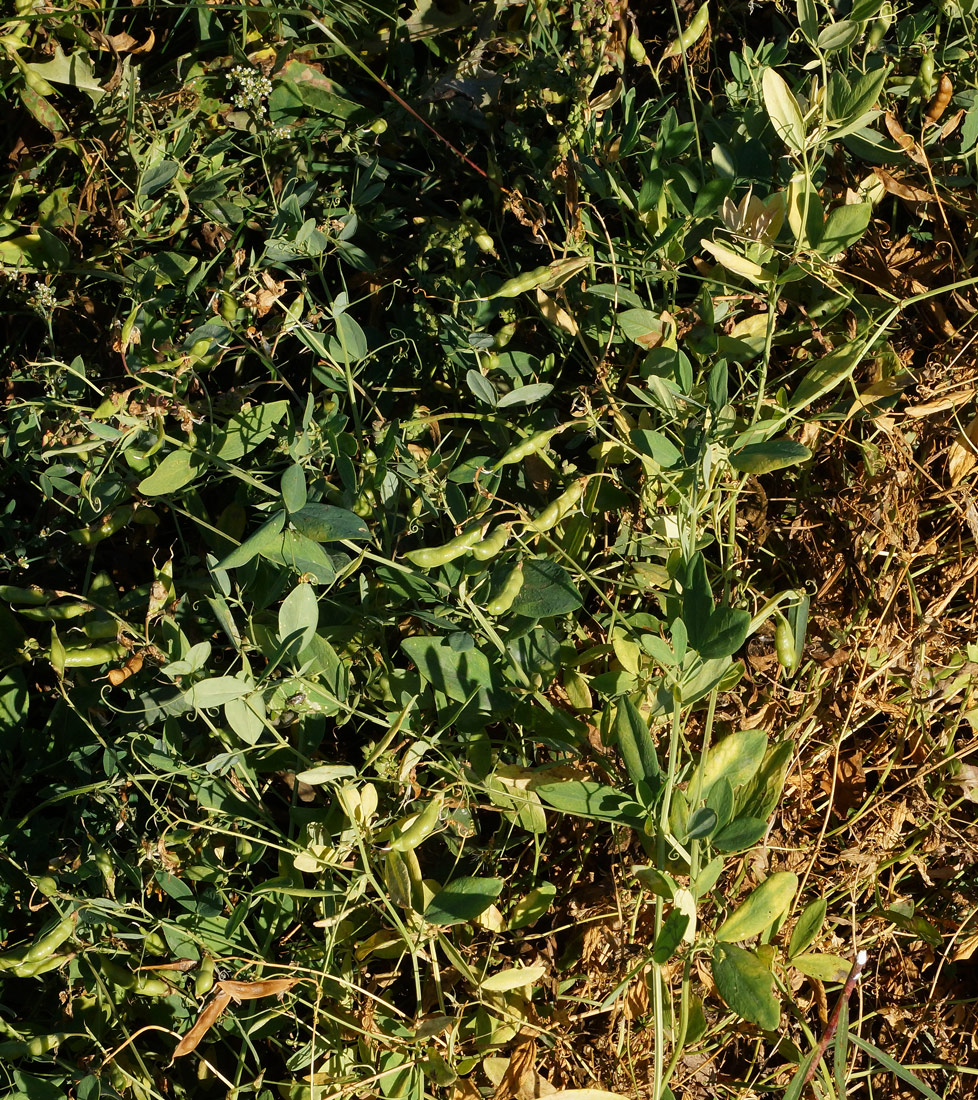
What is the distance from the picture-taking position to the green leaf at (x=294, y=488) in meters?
1.08

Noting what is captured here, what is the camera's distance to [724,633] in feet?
3.24

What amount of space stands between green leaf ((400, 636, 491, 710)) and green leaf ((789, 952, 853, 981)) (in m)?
0.47

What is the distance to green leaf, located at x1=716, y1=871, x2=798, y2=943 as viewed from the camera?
1.04m

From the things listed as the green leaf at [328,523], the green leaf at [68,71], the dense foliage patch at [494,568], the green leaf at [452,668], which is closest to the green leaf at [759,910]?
the dense foliage patch at [494,568]

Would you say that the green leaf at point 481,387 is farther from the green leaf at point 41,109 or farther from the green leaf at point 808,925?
the green leaf at point 41,109

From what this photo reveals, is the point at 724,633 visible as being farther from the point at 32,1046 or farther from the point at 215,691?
the point at 32,1046

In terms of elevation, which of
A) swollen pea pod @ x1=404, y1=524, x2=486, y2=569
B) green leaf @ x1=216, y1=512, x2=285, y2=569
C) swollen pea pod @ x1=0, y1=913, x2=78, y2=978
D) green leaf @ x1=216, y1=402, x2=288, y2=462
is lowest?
swollen pea pod @ x1=0, y1=913, x2=78, y2=978

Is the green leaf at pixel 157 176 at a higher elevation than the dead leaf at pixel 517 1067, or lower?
higher

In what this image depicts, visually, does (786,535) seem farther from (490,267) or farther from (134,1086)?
(134,1086)

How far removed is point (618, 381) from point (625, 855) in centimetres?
62

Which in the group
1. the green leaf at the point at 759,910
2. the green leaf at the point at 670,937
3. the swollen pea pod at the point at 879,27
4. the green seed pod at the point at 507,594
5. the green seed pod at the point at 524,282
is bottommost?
the green leaf at the point at 759,910

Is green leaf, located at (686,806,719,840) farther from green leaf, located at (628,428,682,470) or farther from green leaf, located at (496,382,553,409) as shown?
green leaf, located at (496,382,553,409)

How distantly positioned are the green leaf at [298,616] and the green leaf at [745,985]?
54 centimetres

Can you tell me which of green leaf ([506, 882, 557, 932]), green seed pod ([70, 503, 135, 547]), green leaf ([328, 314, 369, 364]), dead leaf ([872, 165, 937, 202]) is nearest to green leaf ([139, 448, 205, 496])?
green seed pod ([70, 503, 135, 547])
